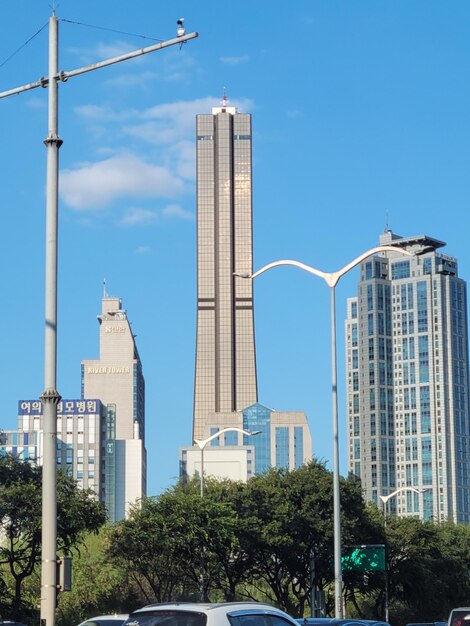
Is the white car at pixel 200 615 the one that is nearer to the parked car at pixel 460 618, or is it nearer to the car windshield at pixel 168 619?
the car windshield at pixel 168 619

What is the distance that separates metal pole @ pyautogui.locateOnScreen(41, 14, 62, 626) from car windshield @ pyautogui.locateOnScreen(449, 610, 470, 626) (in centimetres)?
1187

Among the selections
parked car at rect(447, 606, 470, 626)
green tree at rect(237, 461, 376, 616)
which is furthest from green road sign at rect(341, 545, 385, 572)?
parked car at rect(447, 606, 470, 626)

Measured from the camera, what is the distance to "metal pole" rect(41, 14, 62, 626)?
52.0 feet

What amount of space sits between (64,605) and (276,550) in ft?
37.2

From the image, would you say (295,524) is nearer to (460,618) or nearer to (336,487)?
(336,487)

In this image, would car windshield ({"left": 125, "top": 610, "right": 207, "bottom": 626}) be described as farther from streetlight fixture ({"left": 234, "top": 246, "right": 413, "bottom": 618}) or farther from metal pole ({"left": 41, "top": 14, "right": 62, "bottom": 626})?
streetlight fixture ({"left": 234, "top": 246, "right": 413, "bottom": 618})

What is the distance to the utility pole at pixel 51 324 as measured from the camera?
15875 mm

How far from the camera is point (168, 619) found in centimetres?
1331

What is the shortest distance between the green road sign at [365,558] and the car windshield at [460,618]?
25.9 m

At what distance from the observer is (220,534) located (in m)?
57.9

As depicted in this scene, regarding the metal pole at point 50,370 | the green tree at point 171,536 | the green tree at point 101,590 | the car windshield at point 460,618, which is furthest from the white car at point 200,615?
the green tree at point 101,590

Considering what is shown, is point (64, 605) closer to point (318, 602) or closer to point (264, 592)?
point (264, 592)

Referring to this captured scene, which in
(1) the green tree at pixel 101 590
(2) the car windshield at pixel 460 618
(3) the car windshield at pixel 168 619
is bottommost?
(1) the green tree at pixel 101 590

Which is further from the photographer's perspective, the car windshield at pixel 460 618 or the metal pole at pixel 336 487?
the metal pole at pixel 336 487
